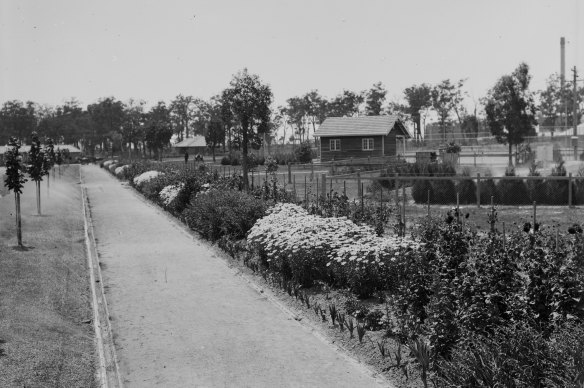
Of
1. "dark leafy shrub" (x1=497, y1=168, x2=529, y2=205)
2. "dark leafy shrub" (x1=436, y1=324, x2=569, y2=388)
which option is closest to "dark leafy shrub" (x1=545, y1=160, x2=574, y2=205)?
"dark leafy shrub" (x1=497, y1=168, x2=529, y2=205)

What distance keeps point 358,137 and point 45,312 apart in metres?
47.3

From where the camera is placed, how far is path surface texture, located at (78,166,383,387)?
7.07 meters

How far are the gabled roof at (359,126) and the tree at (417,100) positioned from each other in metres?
45.0

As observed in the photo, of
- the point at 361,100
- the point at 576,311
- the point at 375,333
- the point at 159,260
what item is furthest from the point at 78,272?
the point at 361,100

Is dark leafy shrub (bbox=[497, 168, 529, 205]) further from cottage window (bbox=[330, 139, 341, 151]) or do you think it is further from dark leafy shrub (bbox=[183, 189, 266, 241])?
cottage window (bbox=[330, 139, 341, 151])

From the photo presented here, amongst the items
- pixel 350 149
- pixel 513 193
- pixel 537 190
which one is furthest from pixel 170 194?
pixel 350 149

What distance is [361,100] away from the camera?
99062mm

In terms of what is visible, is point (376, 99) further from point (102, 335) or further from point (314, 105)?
point (102, 335)

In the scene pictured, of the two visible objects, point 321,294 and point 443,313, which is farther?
point 321,294

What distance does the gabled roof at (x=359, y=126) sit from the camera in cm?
5488

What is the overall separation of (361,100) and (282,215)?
87.2 meters

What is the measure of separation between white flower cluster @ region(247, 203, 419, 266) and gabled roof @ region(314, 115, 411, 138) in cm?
4194

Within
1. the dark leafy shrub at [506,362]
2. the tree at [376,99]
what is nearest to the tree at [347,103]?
the tree at [376,99]

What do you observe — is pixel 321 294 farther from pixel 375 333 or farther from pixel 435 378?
pixel 435 378
